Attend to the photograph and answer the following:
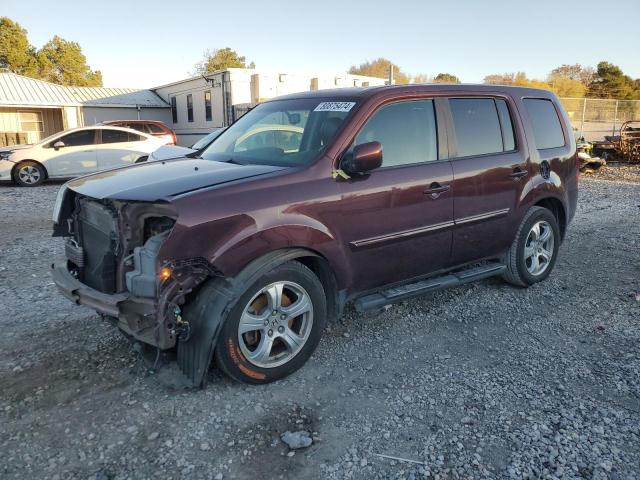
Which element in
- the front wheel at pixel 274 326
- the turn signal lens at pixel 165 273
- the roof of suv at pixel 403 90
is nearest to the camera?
the turn signal lens at pixel 165 273

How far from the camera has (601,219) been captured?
8773 millimetres

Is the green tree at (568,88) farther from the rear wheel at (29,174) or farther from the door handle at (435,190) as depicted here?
the door handle at (435,190)

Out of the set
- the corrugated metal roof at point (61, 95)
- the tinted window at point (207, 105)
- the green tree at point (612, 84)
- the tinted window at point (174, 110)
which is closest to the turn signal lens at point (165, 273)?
the tinted window at point (207, 105)

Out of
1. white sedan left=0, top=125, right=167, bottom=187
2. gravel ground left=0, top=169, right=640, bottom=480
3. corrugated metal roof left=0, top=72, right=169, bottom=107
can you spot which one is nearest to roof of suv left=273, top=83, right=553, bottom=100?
gravel ground left=0, top=169, right=640, bottom=480

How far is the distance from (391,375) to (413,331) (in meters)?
0.78

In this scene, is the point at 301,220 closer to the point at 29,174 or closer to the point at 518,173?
the point at 518,173

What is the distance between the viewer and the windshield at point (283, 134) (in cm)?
368

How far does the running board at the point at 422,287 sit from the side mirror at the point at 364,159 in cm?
101

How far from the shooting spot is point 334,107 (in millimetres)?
3867

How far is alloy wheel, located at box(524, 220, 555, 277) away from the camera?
5.02m

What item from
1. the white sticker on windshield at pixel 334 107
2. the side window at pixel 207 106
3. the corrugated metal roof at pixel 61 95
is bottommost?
the white sticker on windshield at pixel 334 107

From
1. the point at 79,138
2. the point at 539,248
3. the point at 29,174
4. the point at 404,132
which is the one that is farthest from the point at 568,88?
the point at 404,132

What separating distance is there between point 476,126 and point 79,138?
40.9 ft

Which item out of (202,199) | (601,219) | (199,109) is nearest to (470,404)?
(202,199)
